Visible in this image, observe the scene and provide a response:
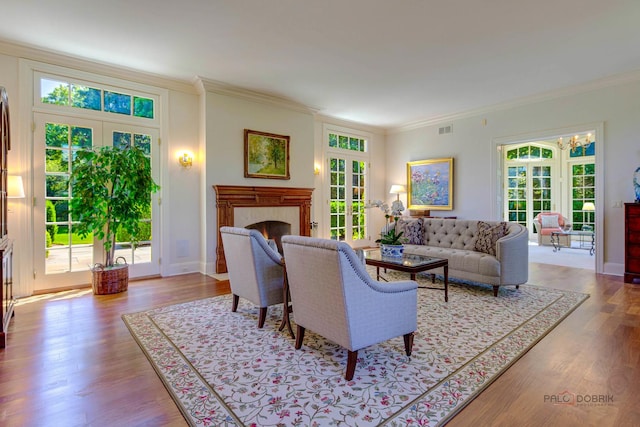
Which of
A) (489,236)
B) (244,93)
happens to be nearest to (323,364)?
(489,236)

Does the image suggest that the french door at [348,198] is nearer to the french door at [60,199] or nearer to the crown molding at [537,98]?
the crown molding at [537,98]

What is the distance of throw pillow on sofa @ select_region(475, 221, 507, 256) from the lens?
4.39 m

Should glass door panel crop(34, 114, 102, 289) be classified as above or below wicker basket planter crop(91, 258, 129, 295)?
above

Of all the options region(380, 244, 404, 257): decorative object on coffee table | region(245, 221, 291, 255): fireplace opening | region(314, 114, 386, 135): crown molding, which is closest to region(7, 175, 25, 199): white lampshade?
region(245, 221, 291, 255): fireplace opening

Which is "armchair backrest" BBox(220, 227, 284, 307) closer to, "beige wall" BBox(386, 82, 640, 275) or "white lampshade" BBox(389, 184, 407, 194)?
"beige wall" BBox(386, 82, 640, 275)

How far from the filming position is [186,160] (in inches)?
207

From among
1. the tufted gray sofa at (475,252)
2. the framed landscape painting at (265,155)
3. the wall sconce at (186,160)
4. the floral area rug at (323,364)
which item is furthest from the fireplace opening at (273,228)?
the floral area rug at (323,364)

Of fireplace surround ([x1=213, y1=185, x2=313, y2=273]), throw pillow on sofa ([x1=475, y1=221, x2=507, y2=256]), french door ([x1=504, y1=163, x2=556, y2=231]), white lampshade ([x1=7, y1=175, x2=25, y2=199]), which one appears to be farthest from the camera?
french door ([x1=504, y1=163, x2=556, y2=231])

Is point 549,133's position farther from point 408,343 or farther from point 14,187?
point 14,187

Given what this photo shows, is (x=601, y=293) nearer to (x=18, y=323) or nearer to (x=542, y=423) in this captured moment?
(x=542, y=423)

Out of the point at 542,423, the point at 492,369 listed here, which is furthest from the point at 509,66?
the point at 542,423

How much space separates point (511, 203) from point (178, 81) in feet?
31.5

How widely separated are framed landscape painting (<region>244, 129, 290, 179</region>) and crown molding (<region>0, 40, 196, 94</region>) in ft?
3.93

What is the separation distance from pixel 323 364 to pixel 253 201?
3.77 meters
